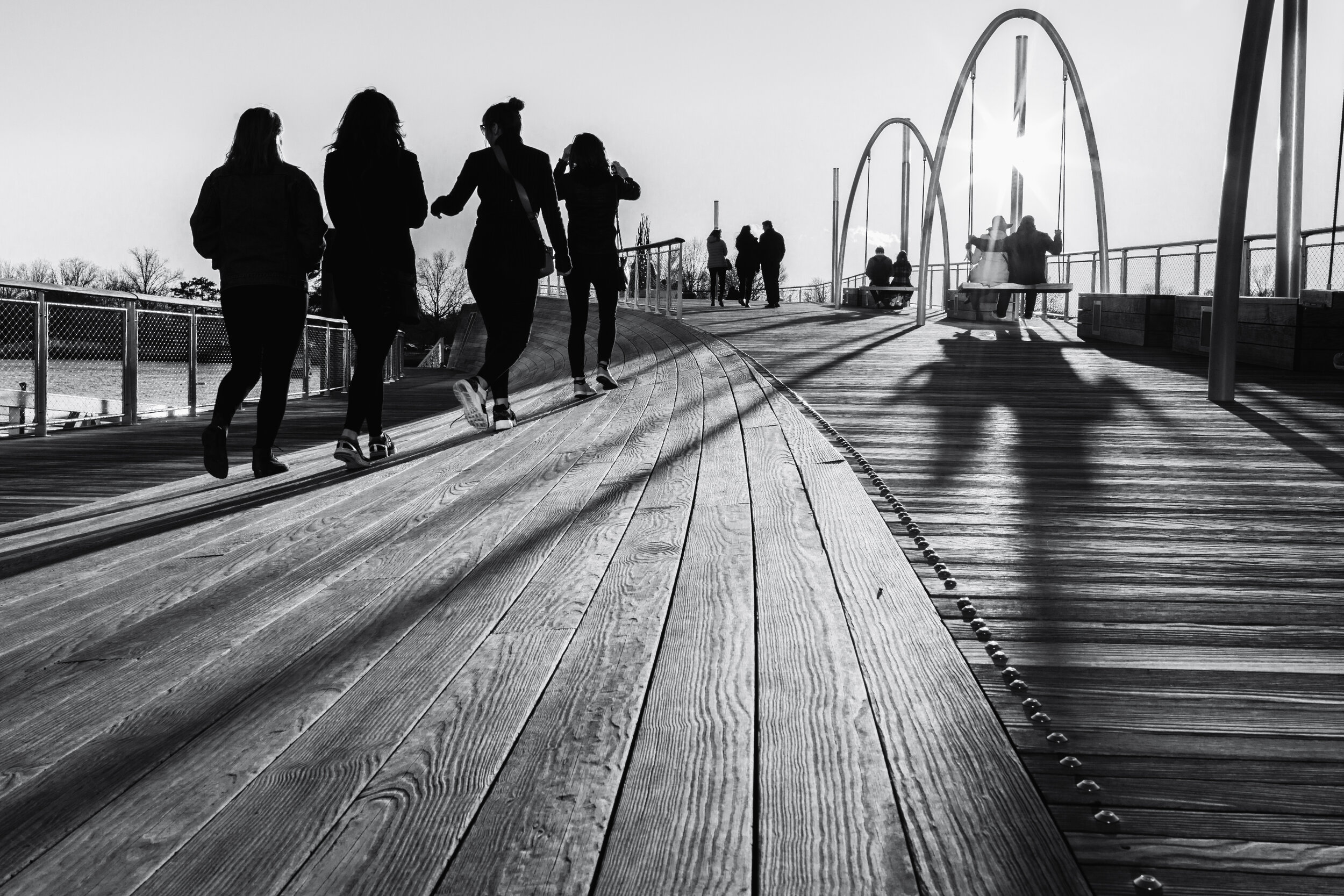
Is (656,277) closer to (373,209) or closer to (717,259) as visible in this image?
(717,259)

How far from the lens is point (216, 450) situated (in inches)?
218

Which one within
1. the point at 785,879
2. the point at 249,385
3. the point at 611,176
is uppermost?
the point at 611,176

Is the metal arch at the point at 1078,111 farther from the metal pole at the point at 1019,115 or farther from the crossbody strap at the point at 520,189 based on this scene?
the crossbody strap at the point at 520,189

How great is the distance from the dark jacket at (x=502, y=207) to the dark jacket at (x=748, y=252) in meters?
20.5

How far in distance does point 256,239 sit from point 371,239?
23.5 inches

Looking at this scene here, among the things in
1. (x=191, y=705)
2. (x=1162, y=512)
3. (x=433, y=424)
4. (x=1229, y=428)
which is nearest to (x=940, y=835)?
(x=191, y=705)

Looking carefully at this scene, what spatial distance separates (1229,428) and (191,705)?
19.9ft

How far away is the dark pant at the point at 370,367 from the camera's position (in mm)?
6176

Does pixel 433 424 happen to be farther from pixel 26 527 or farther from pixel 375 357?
pixel 26 527

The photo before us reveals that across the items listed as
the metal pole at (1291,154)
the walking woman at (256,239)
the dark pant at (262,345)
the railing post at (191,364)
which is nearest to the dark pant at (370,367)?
the dark pant at (262,345)

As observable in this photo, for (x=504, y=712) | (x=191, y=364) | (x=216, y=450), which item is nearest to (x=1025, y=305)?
(x=191, y=364)

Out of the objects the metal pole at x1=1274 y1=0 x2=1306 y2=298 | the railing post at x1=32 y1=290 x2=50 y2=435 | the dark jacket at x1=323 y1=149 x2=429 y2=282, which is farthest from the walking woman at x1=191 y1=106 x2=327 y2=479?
the metal pole at x1=1274 y1=0 x2=1306 y2=298

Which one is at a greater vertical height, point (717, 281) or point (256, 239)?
point (717, 281)

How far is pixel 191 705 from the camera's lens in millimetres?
2289
